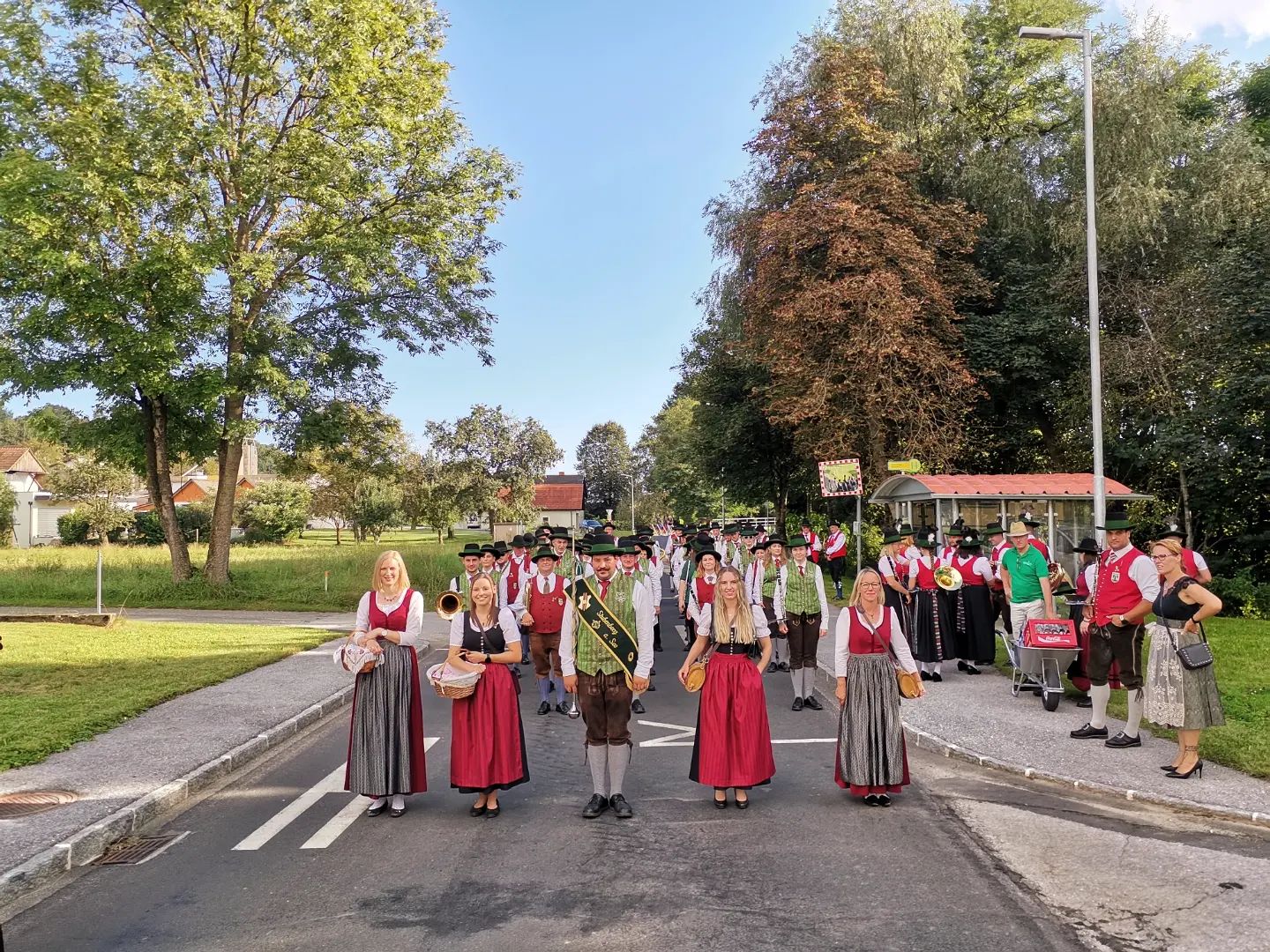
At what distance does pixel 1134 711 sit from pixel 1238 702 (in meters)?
2.46

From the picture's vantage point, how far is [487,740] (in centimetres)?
649

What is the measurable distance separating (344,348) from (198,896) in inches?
840

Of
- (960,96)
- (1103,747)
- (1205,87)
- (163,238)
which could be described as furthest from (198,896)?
(1205,87)

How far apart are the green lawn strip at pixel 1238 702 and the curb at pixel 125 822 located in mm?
7765

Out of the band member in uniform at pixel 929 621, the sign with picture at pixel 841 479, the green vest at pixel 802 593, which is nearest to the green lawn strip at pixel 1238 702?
the band member in uniform at pixel 929 621

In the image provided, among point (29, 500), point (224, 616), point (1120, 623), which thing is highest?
point (29, 500)

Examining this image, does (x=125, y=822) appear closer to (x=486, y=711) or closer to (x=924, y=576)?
(x=486, y=711)

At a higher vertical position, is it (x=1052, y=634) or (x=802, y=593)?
(x=802, y=593)

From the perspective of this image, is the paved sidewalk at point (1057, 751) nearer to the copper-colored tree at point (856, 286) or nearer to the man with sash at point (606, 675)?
the man with sash at point (606, 675)

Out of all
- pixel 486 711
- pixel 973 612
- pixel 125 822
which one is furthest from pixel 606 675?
pixel 973 612

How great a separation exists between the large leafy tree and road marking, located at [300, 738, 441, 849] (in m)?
15.7

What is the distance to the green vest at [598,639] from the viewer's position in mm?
6695

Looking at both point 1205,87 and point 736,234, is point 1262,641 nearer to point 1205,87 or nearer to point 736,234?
point 736,234

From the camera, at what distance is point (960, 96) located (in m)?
29.7
